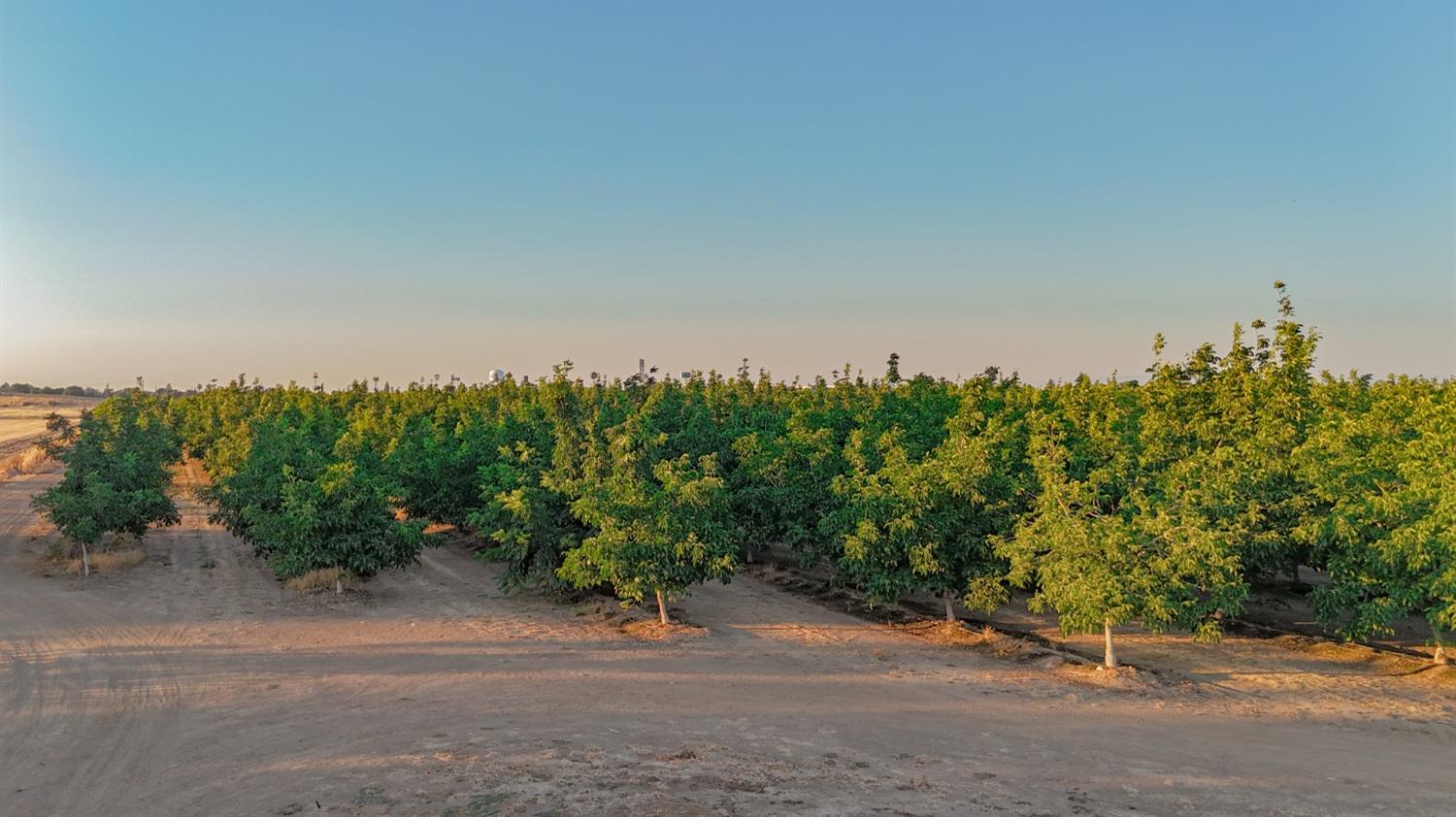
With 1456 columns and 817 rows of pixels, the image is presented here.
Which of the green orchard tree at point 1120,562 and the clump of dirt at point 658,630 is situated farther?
the clump of dirt at point 658,630

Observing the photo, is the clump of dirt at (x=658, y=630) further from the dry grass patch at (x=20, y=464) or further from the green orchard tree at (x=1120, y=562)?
the dry grass patch at (x=20, y=464)

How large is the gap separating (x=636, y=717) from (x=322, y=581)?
17.7 metres

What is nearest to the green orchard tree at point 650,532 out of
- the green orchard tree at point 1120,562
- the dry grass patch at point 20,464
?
the green orchard tree at point 1120,562

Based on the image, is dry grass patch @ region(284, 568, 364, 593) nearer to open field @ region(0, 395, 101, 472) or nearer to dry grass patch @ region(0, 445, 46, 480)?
dry grass patch @ region(0, 445, 46, 480)

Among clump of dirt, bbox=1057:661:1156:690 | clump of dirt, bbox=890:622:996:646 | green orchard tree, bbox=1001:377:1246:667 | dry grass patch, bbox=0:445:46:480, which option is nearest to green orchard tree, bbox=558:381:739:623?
clump of dirt, bbox=890:622:996:646

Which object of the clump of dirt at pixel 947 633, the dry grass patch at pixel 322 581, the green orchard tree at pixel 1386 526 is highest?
the green orchard tree at pixel 1386 526

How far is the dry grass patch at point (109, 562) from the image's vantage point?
1296 inches

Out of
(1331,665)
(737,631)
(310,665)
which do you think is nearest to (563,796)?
(310,665)

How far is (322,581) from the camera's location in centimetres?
3134

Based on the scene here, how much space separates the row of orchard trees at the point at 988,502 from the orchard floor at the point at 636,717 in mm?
1942

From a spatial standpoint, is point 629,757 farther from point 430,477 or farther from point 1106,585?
point 430,477

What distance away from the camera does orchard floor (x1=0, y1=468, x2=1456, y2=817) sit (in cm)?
1500

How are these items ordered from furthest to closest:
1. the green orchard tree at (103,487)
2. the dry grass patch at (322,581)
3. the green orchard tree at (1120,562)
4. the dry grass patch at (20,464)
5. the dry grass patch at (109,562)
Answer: the dry grass patch at (20,464)
the dry grass patch at (109,562)
the green orchard tree at (103,487)
the dry grass patch at (322,581)
the green orchard tree at (1120,562)

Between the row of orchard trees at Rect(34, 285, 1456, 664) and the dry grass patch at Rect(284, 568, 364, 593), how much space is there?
93 cm
